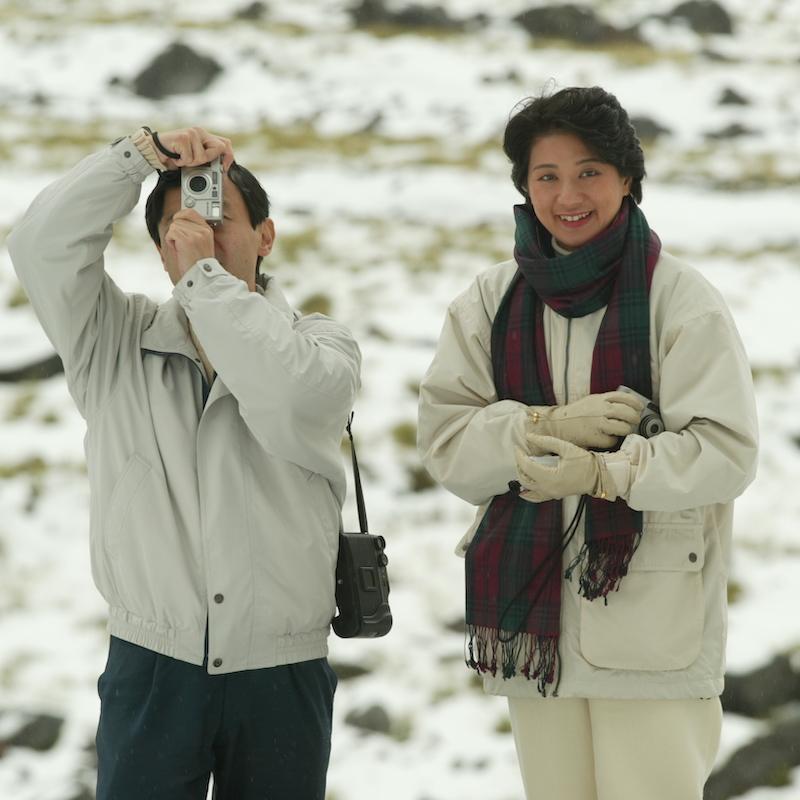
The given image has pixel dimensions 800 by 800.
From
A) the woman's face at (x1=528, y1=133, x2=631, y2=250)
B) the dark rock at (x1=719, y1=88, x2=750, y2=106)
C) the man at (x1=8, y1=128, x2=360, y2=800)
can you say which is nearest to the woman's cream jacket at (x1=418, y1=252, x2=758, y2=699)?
the woman's face at (x1=528, y1=133, x2=631, y2=250)

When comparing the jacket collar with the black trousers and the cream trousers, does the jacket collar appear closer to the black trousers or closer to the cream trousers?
the black trousers

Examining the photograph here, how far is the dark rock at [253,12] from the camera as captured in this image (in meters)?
18.1

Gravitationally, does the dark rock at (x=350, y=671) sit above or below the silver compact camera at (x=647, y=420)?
below

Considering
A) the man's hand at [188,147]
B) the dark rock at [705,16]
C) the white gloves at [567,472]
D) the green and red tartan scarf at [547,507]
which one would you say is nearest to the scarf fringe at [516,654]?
the green and red tartan scarf at [547,507]

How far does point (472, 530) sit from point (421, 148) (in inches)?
407

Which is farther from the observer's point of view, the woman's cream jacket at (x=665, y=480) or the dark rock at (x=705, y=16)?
the dark rock at (x=705, y=16)

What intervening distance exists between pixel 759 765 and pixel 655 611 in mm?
1916

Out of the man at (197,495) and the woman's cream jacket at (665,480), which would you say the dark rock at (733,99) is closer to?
the woman's cream jacket at (665,480)

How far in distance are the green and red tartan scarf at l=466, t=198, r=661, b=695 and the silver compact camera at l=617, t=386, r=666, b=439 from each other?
1.8 inches

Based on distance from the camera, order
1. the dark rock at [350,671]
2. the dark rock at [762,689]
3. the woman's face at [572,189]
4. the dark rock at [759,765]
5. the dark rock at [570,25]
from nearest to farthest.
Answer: the woman's face at [572,189], the dark rock at [759,765], the dark rock at [762,689], the dark rock at [350,671], the dark rock at [570,25]

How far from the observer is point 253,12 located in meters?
18.3

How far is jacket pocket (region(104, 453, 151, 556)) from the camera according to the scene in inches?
74.9

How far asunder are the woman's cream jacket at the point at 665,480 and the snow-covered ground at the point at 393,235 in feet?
2.16

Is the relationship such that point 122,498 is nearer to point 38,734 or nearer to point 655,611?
point 655,611
